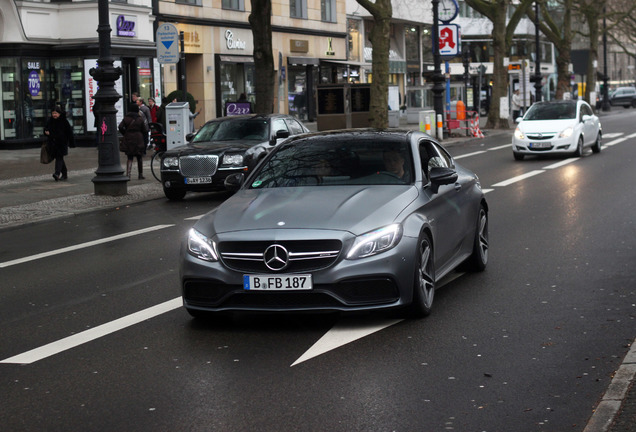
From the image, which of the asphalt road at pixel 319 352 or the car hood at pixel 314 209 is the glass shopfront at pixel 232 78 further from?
the car hood at pixel 314 209

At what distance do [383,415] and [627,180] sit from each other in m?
15.9

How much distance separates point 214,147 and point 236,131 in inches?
40.5

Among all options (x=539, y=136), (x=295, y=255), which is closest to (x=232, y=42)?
(x=539, y=136)

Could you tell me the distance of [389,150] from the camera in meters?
9.08

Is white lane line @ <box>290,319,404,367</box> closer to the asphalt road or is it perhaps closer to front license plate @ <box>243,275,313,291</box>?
the asphalt road

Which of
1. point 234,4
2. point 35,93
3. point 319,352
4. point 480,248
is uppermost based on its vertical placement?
point 234,4

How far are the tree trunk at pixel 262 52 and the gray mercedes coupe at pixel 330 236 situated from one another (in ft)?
64.8

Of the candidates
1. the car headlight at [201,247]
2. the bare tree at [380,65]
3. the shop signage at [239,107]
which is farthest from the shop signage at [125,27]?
the car headlight at [201,247]

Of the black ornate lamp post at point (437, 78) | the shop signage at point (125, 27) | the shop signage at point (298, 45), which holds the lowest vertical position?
the black ornate lamp post at point (437, 78)

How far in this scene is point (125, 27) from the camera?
3847cm

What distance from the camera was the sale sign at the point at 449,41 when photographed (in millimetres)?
42875

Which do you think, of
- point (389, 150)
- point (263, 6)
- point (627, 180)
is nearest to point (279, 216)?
point (389, 150)

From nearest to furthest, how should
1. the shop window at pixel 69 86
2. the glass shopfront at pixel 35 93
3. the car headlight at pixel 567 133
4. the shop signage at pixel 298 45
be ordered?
the car headlight at pixel 567 133 < the glass shopfront at pixel 35 93 < the shop window at pixel 69 86 < the shop signage at pixel 298 45

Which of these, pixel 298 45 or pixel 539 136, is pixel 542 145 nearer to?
pixel 539 136
